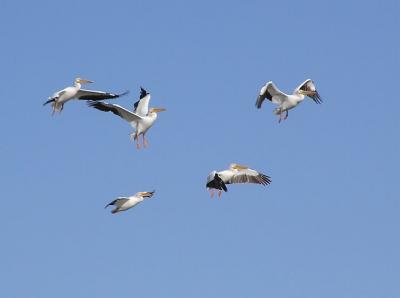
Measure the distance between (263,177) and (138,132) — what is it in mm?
4354

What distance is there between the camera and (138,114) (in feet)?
113

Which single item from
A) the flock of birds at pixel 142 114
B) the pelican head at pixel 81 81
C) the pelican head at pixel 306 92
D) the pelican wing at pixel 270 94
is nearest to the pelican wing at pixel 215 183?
the flock of birds at pixel 142 114

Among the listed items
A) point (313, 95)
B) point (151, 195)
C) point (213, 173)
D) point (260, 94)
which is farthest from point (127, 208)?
point (313, 95)

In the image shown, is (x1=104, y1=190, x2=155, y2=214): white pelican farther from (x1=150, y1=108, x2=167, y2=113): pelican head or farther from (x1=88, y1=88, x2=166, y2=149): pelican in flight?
(x1=150, y1=108, x2=167, y2=113): pelican head

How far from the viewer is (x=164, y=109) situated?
33.8 meters

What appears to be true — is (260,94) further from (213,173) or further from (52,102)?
(52,102)

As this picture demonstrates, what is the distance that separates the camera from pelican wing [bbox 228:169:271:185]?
33906 mm

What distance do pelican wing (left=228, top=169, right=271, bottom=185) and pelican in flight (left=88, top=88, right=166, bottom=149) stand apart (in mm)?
3130

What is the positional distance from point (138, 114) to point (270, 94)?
15.5 feet

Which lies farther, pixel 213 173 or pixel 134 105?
pixel 134 105

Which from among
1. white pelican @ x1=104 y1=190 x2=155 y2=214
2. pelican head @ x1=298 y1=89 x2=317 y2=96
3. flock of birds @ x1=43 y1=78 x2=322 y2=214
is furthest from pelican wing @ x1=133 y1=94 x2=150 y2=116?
pelican head @ x1=298 y1=89 x2=317 y2=96

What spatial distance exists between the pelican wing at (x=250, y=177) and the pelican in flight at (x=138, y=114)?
313 centimetres

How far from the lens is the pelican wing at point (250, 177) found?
3391 centimetres

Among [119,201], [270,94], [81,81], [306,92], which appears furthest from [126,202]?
[306,92]
